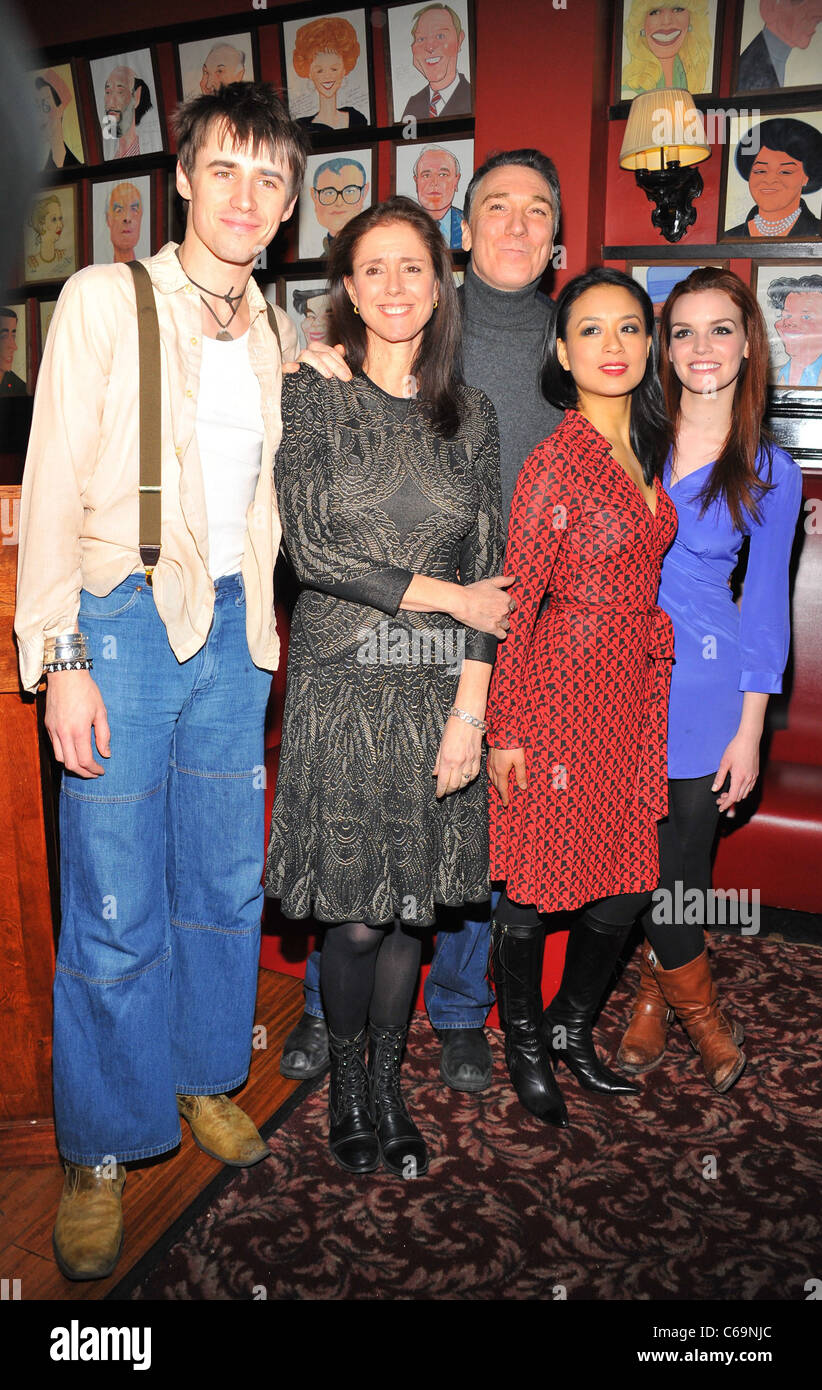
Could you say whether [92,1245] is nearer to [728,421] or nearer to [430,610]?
[430,610]

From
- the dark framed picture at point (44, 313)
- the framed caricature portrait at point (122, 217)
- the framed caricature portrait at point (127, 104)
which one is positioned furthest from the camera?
the dark framed picture at point (44, 313)

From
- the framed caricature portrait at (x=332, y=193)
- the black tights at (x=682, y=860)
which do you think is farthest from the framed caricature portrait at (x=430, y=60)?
the black tights at (x=682, y=860)

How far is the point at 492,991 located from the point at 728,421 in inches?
56.7

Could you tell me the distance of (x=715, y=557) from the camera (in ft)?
7.00

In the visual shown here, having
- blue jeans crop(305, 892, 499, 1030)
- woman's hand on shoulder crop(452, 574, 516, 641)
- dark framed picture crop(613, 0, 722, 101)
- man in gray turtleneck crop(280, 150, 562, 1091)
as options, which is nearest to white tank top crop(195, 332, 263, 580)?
woman's hand on shoulder crop(452, 574, 516, 641)

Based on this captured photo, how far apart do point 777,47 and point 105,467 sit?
330cm

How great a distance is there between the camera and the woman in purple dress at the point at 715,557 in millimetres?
2080

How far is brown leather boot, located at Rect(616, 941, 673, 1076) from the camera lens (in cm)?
241

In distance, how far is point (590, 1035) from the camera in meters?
2.32

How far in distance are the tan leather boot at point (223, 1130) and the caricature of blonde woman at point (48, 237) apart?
4073 mm

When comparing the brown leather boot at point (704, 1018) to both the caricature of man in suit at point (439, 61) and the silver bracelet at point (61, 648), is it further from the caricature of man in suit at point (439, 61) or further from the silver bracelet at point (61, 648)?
the caricature of man in suit at point (439, 61)

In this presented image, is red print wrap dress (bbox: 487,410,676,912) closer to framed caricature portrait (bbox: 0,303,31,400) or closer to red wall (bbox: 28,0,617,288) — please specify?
red wall (bbox: 28,0,617,288)

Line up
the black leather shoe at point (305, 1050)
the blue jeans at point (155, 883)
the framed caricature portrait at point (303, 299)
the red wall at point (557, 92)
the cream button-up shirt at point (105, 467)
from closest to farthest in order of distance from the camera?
the cream button-up shirt at point (105, 467)
the blue jeans at point (155, 883)
the black leather shoe at point (305, 1050)
the red wall at point (557, 92)
the framed caricature portrait at point (303, 299)

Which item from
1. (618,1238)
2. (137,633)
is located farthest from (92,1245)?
(137,633)
